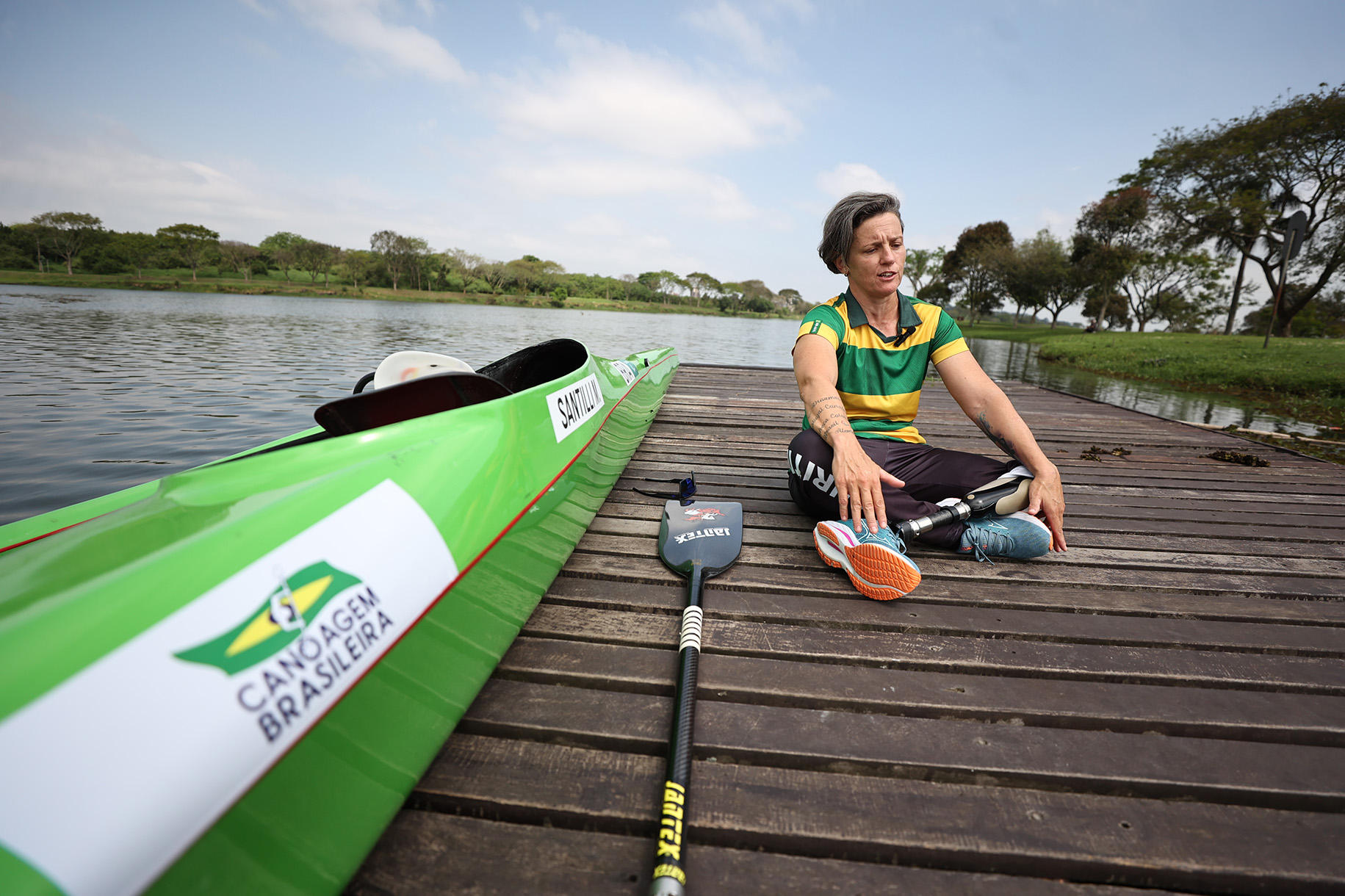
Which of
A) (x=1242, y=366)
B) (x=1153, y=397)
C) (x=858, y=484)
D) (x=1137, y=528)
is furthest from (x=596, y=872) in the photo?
(x=1242, y=366)

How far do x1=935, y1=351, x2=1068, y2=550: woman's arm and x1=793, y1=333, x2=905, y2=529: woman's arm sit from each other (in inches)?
19.9

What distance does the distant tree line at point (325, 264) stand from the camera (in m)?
43.1

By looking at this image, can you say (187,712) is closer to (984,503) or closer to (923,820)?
(923,820)

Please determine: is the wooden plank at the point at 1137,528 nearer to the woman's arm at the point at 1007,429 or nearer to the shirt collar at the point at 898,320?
the woman's arm at the point at 1007,429

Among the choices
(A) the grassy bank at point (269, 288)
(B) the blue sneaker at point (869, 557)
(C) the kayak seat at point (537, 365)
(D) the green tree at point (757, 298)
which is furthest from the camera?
(D) the green tree at point (757, 298)

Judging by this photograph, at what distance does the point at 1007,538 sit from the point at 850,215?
4.99 feet

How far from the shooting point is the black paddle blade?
2227 millimetres

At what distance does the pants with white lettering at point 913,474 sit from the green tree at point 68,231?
6254 centimetres

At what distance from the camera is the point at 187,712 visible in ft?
2.54

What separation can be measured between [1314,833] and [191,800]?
2.10 meters

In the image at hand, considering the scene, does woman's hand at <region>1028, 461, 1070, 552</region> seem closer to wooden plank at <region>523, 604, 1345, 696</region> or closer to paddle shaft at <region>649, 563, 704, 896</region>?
wooden plank at <region>523, 604, 1345, 696</region>

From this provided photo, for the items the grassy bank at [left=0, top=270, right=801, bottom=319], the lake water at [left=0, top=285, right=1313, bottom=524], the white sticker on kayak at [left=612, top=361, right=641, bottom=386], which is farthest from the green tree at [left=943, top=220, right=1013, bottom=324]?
the white sticker on kayak at [left=612, top=361, right=641, bottom=386]

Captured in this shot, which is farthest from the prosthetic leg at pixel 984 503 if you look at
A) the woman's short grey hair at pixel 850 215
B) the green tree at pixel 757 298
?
the green tree at pixel 757 298

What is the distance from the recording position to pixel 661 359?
6270 mm
